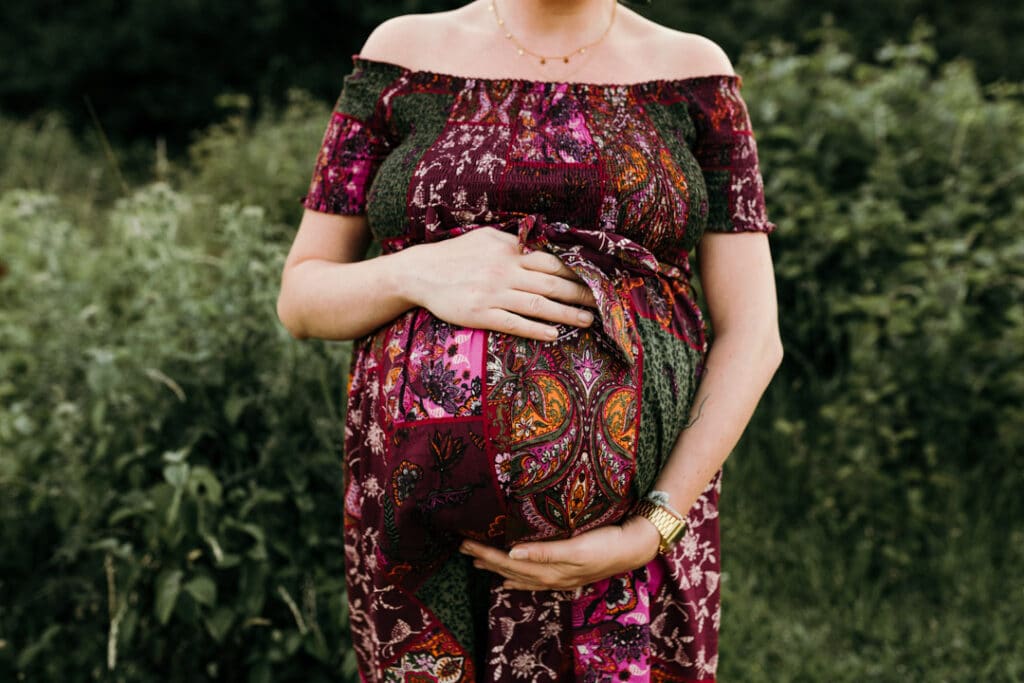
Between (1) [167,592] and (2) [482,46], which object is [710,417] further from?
(1) [167,592]

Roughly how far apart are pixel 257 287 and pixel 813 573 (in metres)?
2.02

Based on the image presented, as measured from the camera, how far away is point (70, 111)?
1152cm

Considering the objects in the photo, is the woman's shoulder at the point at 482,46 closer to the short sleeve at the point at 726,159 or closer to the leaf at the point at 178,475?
the short sleeve at the point at 726,159

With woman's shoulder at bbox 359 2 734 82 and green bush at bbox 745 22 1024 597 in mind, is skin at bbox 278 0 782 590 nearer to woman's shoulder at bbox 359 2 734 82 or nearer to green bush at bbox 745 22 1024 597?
woman's shoulder at bbox 359 2 734 82

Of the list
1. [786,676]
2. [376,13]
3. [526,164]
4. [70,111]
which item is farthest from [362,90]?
[70,111]

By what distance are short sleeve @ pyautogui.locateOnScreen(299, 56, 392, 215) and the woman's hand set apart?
24cm

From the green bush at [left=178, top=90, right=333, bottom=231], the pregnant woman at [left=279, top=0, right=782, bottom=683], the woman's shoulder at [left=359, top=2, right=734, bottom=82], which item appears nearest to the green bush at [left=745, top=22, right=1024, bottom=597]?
the pregnant woman at [left=279, top=0, right=782, bottom=683]

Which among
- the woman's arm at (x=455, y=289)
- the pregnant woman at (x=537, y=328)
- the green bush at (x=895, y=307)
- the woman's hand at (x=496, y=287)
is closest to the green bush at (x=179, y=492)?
the pregnant woman at (x=537, y=328)

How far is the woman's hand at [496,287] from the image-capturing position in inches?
55.4

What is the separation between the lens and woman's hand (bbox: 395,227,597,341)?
1.41 meters

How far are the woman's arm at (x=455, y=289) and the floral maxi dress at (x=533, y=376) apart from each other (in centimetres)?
3

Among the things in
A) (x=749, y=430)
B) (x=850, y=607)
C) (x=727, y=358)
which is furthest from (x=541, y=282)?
(x=749, y=430)

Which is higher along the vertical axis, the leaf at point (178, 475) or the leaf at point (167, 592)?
the leaf at point (178, 475)

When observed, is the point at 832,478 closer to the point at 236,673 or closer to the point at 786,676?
the point at 786,676
